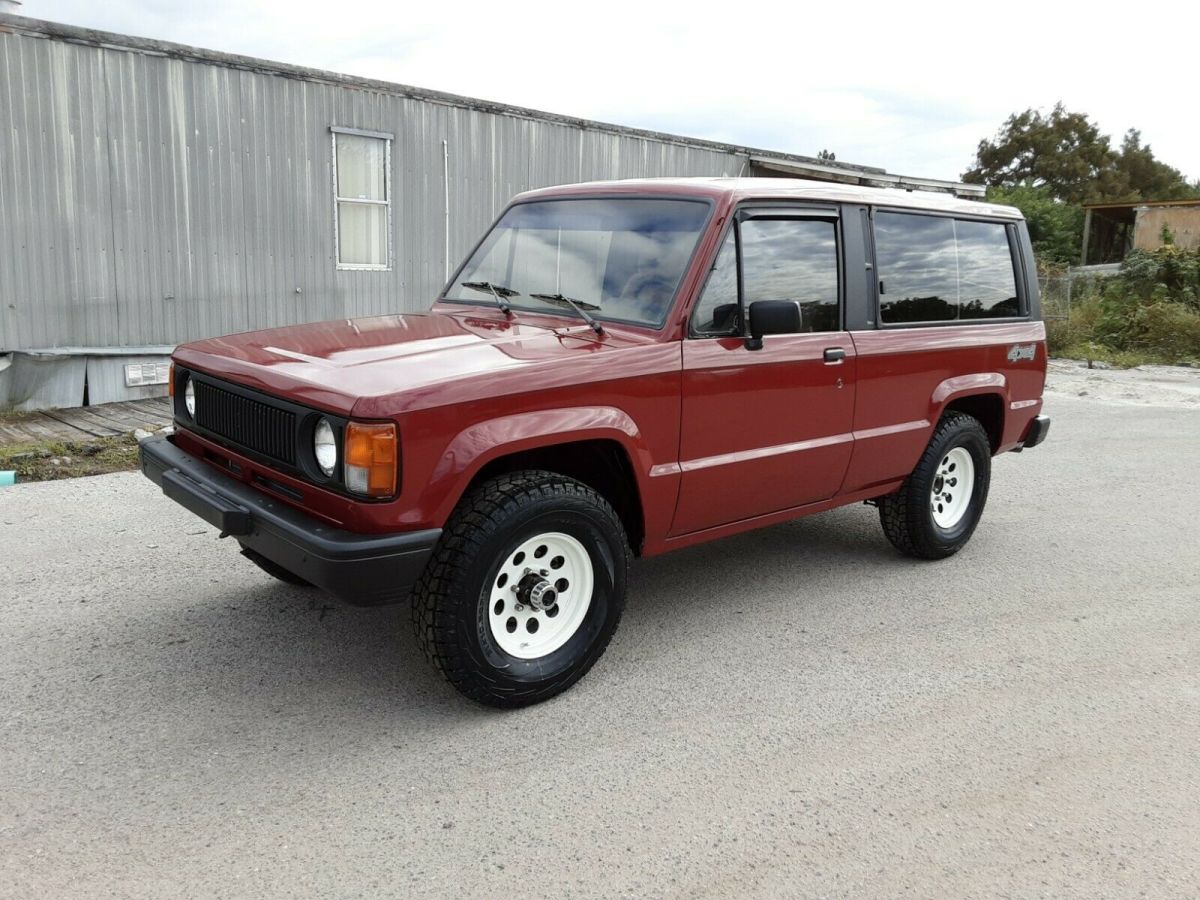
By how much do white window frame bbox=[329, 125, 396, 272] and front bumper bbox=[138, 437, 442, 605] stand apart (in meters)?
7.98

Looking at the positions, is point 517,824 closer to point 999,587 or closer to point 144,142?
point 999,587

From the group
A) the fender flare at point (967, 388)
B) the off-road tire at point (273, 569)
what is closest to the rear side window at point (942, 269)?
the fender flare at point (967, 388)

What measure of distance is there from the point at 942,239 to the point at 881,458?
1240 mm

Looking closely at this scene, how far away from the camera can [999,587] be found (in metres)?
4.88

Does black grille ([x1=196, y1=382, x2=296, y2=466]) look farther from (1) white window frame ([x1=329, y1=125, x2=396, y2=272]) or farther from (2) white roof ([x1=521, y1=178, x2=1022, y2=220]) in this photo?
(1) white window frame ([x1=329, y1=125, x2=396, y2=272])

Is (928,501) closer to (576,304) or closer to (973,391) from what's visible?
(973,391)

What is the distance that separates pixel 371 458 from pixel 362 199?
8.84m

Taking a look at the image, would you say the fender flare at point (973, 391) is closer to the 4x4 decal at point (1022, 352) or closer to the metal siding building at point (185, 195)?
the 4x4 decal at point (1022, 352)

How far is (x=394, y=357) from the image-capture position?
3.39m

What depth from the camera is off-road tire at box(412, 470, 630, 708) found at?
318 centimetres

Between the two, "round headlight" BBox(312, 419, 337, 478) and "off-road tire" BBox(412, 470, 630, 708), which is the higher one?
"round headlight" BBox(312, 419, 337, 478)

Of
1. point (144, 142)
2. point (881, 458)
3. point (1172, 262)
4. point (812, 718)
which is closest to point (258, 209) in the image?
point (144, 142)

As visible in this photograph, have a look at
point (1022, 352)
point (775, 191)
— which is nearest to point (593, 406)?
point (775, 191)

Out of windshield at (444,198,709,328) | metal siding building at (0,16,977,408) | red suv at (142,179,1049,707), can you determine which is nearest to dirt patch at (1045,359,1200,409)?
red suv at (142,179,1049,707)
